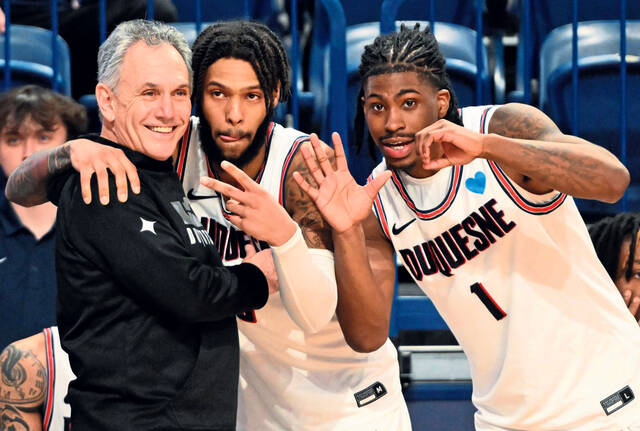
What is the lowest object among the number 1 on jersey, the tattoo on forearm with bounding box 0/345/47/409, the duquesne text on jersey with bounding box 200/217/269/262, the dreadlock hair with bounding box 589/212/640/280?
the tattoo on forearm with bounding box 0/345/47/409

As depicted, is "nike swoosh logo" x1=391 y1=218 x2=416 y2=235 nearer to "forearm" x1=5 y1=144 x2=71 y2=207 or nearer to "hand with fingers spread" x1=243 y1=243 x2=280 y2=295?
"hand with fingers spread" x1=243 y1=243 x2=280 y2=295

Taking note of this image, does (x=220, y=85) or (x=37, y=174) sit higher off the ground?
(x=220, y=85)

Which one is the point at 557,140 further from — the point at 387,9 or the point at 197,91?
the point at 387,9

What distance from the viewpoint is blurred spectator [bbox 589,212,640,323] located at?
10.8 feet

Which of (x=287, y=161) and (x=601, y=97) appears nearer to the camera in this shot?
(x=287, y=161)

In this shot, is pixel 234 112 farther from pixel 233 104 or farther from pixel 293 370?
pixel 293 370

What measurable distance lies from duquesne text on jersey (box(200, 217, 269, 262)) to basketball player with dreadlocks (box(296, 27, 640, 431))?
371 mm

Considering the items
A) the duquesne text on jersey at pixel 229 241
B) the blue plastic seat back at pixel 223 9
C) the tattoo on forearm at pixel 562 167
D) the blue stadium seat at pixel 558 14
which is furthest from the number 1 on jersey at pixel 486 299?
the blue plastic seat back at pixel 223 9

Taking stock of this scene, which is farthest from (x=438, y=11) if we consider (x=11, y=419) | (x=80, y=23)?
(x=11, y=419)

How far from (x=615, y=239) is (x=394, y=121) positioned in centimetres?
106

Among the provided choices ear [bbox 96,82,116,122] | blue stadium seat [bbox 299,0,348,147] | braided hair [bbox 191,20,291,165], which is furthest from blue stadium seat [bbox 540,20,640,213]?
ear [bbox 96,82,116,122]

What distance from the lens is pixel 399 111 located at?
2.89 m

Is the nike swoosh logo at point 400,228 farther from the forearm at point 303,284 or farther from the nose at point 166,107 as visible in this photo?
the nose at point 166,107

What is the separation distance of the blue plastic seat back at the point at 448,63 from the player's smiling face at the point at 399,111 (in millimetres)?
1219
